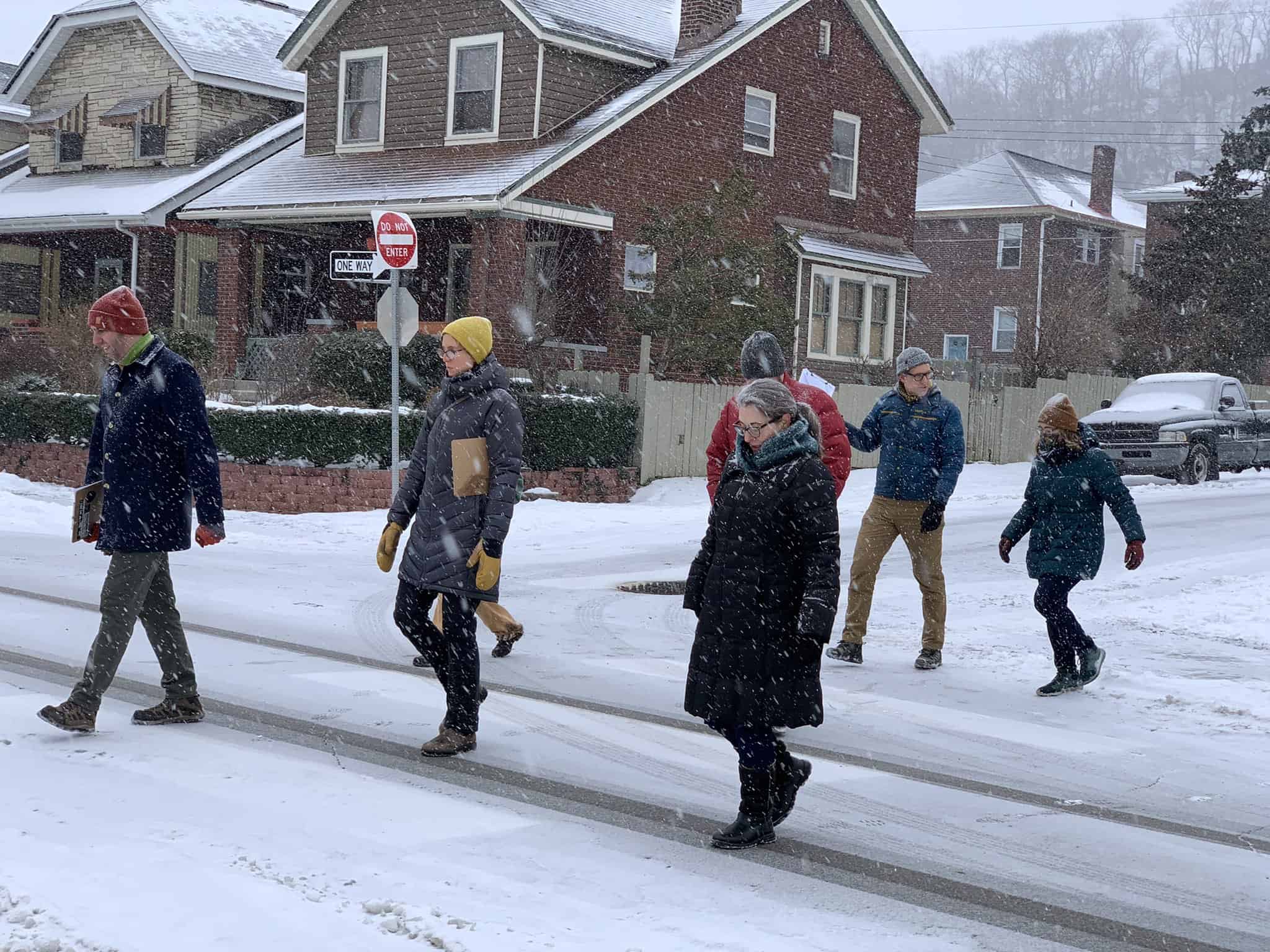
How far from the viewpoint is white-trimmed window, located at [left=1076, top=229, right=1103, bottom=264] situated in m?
50.2

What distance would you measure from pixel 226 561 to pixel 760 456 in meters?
9.70

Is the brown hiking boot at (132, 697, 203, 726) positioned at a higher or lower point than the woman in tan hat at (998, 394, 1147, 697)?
lower

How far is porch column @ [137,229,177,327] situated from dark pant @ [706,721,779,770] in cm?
2850

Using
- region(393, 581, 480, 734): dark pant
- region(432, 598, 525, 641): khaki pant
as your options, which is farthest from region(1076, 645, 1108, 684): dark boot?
region(393, 581, 480, 734): dark pant

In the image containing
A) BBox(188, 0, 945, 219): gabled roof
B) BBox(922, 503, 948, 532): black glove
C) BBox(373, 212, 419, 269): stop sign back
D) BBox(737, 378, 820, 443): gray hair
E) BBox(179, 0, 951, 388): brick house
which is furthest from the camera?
BBox(179, 0, 951, 388): brick house

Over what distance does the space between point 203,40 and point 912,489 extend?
2733 cm

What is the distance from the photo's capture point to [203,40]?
32781 millimetres

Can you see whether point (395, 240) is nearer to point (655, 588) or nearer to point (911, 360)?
point (655, 588)

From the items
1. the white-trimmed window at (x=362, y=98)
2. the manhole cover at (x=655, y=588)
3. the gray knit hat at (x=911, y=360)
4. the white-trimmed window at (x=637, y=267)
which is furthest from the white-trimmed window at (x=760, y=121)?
the gray knit hat at (x=911, y=360)

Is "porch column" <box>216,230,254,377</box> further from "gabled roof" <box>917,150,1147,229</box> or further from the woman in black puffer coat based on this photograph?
"gabled roof" <box>917,150,1147,229</box>

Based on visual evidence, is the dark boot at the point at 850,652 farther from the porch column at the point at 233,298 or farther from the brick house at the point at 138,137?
the brick house at the point at 138,137

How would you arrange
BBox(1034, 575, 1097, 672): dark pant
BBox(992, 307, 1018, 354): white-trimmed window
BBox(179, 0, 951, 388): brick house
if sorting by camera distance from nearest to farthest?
BBox(1034, 575, 1097, 672): dark pant
BBox(179, 0, 951, 388): brick house
BBox(992, 307, 1018, 354): white-trimmed window

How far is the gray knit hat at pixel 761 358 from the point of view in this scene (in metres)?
8.47

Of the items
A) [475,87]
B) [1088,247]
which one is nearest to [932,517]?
[475,87]
